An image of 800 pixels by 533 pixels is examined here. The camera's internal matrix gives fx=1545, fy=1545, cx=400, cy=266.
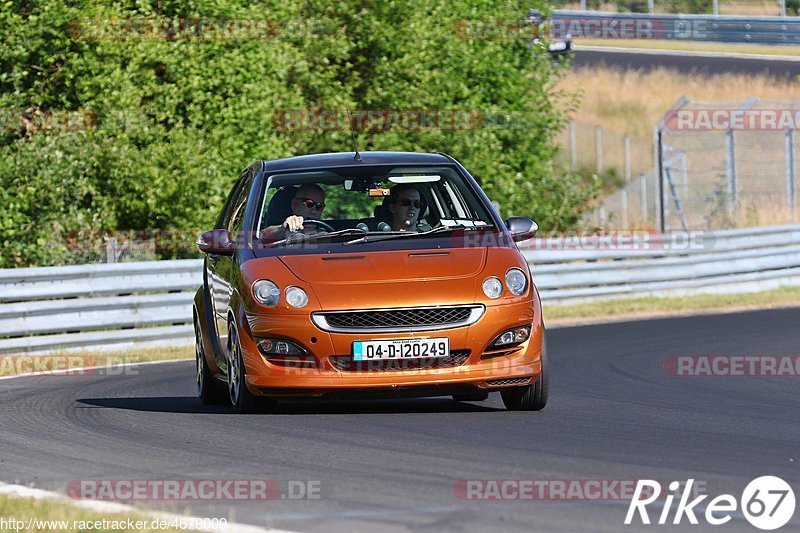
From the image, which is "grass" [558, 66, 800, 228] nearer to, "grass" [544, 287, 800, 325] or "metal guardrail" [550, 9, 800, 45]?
"metal guardrail" [550, 9, 800, 45]

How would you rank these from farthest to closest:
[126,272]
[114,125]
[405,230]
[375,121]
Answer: [375,121] → [114,125] → [126,272] → [405,230]

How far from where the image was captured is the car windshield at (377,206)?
9883 mm

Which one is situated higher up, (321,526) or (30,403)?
(321,526)

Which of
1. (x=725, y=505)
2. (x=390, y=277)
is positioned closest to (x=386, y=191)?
(x=390, y=277)

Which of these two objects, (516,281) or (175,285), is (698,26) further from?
(516,281)

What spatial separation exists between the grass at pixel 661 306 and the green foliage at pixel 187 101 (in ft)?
12.9

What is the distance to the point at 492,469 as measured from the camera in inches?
273

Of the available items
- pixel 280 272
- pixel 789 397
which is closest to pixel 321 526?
pixel 280 272

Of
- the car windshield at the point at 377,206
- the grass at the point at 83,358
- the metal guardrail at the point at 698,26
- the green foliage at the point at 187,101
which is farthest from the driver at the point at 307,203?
the metal guardrail at the point at 698,26

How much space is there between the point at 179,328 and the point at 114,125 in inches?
196

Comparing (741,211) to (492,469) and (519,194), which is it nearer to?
(519,194)

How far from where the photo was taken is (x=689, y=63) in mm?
52625

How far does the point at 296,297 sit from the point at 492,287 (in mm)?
1134

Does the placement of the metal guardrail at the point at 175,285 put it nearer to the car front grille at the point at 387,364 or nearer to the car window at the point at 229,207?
the car window at the point at 229,207
